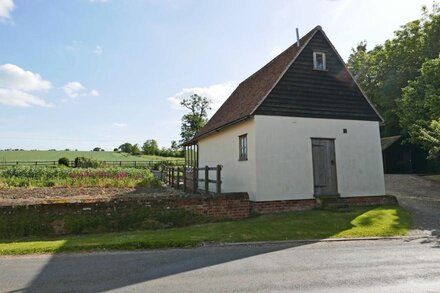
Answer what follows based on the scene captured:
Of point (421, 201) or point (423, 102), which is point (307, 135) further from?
point (423, 102)

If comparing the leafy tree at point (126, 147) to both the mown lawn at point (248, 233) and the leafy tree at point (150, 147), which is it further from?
the mown lawn at point (248, 233)

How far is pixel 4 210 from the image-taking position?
32.1ft

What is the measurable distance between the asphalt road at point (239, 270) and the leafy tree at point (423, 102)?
15.7 m

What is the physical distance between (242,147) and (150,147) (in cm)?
7513

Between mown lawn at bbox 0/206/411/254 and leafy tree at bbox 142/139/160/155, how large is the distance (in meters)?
71.5

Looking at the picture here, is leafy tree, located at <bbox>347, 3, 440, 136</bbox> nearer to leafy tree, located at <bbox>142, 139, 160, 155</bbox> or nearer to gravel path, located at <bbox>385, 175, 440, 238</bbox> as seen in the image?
gravel path, located at <bbox>385, 175, 440, 238</bbox>

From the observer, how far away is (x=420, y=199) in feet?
53.4

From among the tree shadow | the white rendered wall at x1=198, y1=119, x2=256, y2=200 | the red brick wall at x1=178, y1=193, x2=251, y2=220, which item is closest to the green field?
the white rendered wall at x1=198, y1=119, x2=256, y2=200

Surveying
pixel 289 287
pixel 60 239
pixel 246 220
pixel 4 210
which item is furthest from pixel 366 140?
pixel 4 210

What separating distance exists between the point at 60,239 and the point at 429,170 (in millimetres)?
30265

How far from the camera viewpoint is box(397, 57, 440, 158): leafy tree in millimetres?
21200

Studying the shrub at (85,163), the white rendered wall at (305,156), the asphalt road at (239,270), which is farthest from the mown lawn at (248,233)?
the shrub at (85,163)

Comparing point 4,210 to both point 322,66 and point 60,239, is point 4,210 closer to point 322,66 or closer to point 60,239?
point 60,239

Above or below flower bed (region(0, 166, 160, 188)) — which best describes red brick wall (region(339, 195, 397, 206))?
below
